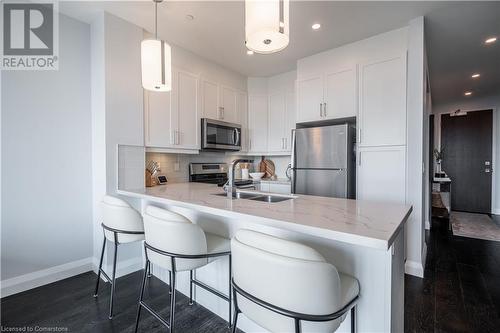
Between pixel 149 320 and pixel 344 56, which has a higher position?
pixel 344 56

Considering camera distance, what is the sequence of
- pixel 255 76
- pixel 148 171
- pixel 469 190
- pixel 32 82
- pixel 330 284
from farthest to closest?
1. pixel 469 190
2. pixel 255 76
3. pixel 148 171
4. pixel 32 82
5. pixel 330 284

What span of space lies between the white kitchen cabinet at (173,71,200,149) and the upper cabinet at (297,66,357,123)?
143cm

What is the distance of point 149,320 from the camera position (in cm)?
176

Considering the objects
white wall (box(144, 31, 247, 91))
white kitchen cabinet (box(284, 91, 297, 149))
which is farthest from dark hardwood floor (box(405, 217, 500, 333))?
white wall (box(144, 31, 247, 91))

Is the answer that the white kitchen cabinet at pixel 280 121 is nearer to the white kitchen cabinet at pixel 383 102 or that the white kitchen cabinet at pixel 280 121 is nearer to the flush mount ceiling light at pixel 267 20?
the white kitchen cabinet at pixel 383 102

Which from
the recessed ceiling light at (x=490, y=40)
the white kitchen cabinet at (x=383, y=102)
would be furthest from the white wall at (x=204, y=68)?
the recessed ceiling light at (x=490, y=40)

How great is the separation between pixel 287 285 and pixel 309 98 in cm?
290

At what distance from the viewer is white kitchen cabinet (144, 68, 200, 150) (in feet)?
9.09

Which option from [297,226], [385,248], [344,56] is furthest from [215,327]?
[344,56]

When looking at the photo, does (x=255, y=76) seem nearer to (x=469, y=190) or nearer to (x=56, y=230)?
(x=56, y=230)

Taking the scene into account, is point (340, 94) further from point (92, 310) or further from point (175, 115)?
point (92, 310)

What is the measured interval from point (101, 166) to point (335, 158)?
2589mm

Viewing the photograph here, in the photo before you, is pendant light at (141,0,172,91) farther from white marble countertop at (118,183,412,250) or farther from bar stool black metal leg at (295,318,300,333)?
bar stool black metal leg at (295,318,300,333)

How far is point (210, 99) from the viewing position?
3488 millimetres
